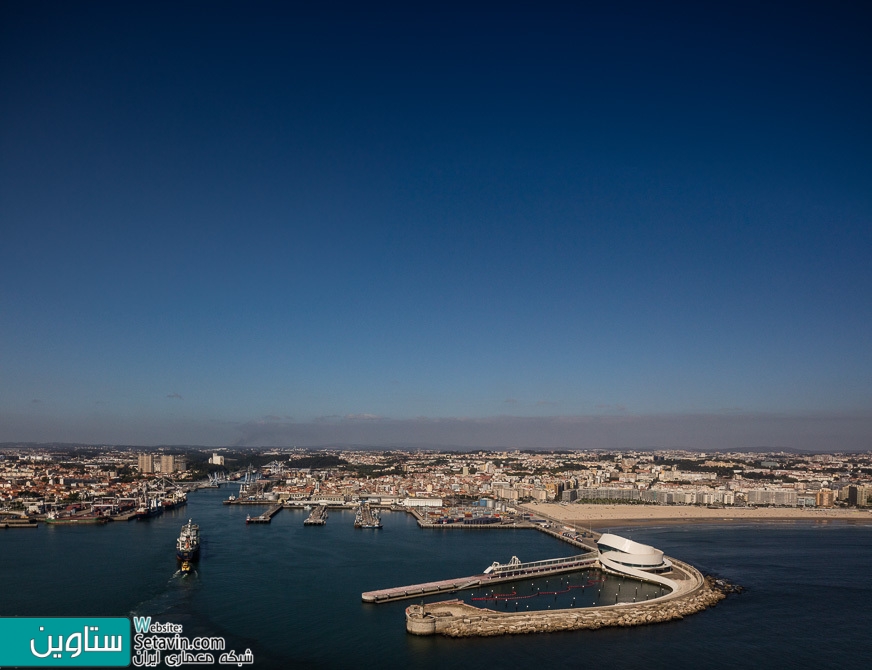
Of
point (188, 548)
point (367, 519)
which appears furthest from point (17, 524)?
point (367, 519)

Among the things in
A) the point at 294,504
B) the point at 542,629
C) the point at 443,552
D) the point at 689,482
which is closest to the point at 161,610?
the point at 542,629

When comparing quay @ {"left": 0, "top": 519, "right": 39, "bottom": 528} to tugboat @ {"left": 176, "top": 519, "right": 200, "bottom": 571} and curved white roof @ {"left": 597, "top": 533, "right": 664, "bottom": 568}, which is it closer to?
tugboat @ {"left": 176, "top": 519, "right": 200, "bottom": 571}

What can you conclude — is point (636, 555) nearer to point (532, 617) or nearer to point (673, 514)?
point (532, 617)

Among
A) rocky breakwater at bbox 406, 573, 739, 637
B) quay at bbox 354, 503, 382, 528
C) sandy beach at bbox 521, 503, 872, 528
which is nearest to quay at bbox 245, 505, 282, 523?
quay at bbox 354, 503, 382, 528

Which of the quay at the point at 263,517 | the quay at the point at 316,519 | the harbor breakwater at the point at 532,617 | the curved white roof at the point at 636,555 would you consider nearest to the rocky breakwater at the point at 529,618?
the harbor breakwater at the point at 532,617

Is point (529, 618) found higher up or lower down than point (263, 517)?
higher up

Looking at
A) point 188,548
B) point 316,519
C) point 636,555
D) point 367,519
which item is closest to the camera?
point 636,555

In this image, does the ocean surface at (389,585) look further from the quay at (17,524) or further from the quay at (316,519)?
the quay at (316,519)
